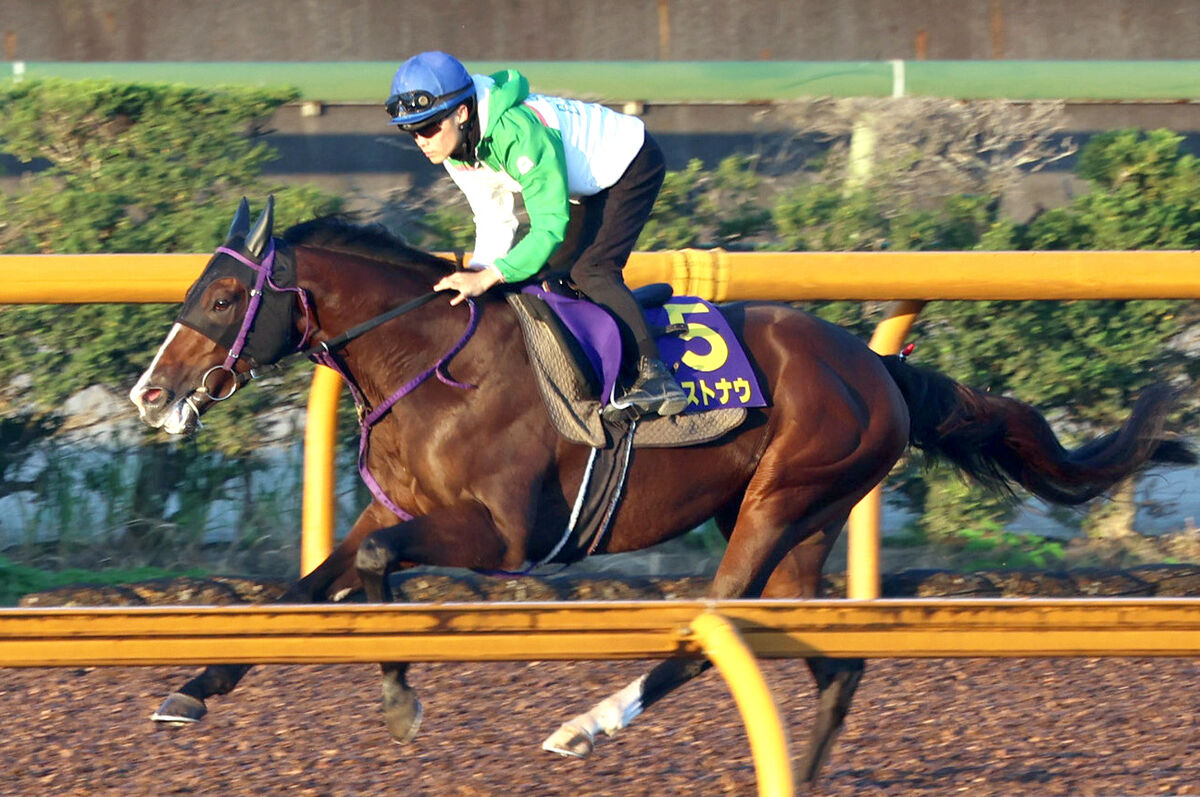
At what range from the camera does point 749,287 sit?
5.05 m

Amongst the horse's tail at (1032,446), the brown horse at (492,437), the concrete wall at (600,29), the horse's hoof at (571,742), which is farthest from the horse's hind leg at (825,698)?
the concrete wall at (600,29)

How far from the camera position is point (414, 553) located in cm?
399

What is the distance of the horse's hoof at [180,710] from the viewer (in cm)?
383

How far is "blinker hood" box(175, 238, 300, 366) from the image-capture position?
408 centimetres

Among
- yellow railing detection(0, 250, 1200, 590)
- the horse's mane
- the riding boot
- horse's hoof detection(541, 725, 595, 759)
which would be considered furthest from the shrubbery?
horse's hoof detection(541, 725, 595, 759)

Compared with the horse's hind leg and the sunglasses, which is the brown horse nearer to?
the horse's hind leg

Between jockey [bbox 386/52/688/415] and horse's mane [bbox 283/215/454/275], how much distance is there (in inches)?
5.6

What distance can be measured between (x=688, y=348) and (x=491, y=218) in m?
0.62

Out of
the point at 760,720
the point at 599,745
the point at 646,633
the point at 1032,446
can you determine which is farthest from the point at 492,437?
the point at 1032,446

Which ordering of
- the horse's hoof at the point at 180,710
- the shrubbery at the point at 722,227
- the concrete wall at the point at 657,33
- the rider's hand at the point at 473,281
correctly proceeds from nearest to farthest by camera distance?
the horse's hoof at the point at 180,710, the rider's hand at the point at 473,281, the shrubbery at the point at 722,227, the concrete wall at the point at 657,33

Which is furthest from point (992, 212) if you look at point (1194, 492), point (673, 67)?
point (673, 67)

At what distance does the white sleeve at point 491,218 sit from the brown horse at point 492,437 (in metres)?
0.13

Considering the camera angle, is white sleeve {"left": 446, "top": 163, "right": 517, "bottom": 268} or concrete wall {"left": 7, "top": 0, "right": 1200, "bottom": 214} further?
concrete wall {"left": 7, "top": 0, "right": 1200, "bottom": 214}

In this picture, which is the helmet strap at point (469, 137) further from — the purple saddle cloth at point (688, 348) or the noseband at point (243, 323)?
the noseband at point (243, 323)
